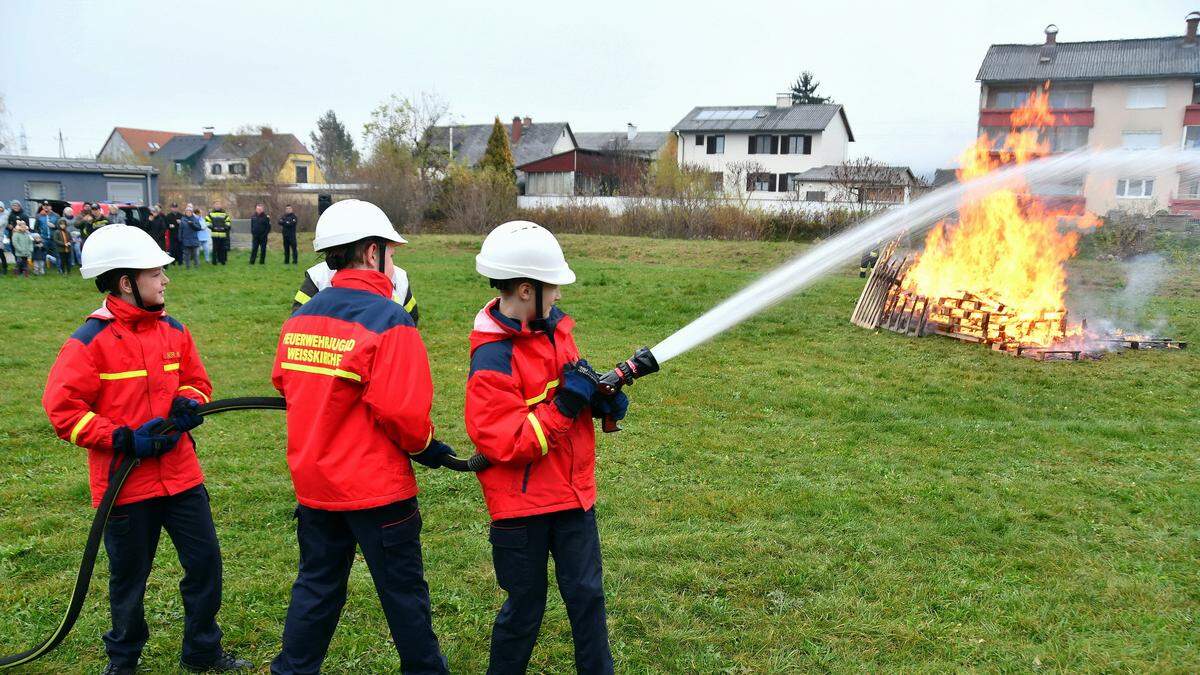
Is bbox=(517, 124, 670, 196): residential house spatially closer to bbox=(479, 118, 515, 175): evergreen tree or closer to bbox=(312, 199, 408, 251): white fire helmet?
bbox=(479, 118, 515, 175): evergreen tree

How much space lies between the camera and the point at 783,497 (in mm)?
6762

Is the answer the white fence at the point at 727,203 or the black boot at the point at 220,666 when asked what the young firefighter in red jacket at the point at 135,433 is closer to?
the black boot at the point at 220,666

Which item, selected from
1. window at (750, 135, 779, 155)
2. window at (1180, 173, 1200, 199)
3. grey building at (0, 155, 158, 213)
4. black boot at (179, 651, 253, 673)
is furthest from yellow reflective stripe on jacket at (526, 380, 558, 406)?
window at (750, 135, 779, 155)

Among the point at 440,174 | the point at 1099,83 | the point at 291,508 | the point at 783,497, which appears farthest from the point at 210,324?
the point at 1099,83

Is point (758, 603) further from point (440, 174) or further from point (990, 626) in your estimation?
point (440, 174)

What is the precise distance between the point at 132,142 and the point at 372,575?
353 ft

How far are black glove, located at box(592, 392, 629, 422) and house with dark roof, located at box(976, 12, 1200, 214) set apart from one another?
46.5 metres

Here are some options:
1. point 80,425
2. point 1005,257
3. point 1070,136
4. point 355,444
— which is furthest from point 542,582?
point 1070,136

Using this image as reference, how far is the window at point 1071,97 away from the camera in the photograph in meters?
48.1

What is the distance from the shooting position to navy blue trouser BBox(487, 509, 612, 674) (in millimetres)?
3727

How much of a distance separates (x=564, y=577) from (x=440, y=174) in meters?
42.3

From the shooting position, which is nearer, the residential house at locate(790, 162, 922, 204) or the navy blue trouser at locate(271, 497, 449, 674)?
the navy blue trouser at locate(271, 497, 449, 674)

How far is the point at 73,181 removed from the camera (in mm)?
30125

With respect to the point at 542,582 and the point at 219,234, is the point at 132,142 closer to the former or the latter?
the point at 219,234
